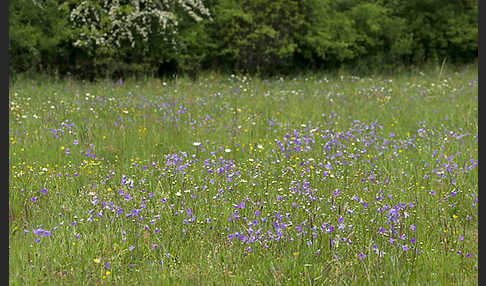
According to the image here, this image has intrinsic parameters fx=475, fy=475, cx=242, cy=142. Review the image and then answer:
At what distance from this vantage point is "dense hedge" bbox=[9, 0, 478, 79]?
36.6 feet

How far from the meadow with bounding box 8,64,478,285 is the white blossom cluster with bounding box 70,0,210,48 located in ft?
14.2

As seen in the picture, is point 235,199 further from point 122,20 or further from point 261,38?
point 261,38

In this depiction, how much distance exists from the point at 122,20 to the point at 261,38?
3.39 meters

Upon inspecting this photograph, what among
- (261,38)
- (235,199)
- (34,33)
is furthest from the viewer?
(261,38)

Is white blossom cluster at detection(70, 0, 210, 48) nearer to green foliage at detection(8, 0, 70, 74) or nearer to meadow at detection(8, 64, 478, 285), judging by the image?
green foliage at detection(8, 0, 70, 74)

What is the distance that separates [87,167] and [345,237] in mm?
2553

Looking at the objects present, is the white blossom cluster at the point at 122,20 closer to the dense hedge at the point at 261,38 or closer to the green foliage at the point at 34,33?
the dense hedge at the point at 261,38

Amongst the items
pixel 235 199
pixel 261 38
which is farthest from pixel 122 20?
pixel 235 199

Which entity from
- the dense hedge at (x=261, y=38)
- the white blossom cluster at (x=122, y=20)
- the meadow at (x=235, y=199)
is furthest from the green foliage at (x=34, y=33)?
the meadow at (x=235, y=199)

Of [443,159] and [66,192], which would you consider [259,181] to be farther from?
[443,159]

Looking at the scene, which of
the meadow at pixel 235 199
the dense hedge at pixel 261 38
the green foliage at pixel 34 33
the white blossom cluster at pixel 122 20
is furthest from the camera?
the dense hedge at pixel 261 38

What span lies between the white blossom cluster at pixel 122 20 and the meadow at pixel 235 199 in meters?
4.32

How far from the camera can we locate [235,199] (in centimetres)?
366

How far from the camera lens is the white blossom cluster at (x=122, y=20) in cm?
1059
